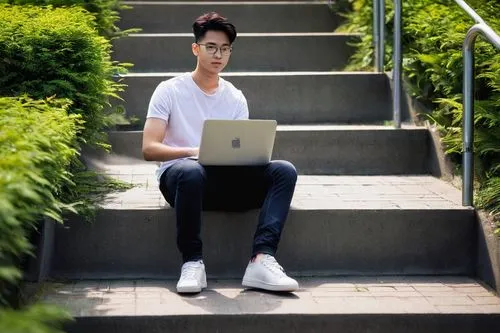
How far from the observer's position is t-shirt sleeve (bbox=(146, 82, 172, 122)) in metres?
4.87

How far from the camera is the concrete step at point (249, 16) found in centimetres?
798

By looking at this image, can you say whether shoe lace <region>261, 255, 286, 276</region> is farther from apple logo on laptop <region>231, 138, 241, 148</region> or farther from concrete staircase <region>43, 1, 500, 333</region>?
apple logo on laptop <region>231, 138, 241, 148</region>

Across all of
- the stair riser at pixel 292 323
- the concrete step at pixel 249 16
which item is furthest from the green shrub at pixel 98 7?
the stair riser at pixel 292 323

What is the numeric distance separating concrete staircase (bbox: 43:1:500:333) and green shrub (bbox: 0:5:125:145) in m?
0.52

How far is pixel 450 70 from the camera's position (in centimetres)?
577

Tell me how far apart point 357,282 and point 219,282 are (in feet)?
2.21

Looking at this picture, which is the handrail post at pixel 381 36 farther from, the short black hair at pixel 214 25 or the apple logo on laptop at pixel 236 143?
the apple logo on laptop at pixel 236 143

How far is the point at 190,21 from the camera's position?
8008mm

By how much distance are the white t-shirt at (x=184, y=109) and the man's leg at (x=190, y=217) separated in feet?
0.93

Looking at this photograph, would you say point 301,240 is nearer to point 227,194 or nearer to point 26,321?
point 227,194

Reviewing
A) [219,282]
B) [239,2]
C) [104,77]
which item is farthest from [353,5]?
[219,282]

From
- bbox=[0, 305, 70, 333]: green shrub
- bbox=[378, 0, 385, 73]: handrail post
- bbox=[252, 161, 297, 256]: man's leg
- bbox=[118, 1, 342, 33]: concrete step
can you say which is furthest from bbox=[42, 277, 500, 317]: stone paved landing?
bbox=[118, 1, 342, 33]: concrete step

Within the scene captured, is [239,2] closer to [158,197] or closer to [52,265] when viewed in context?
[158,197]

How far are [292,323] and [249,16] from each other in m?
4.34
